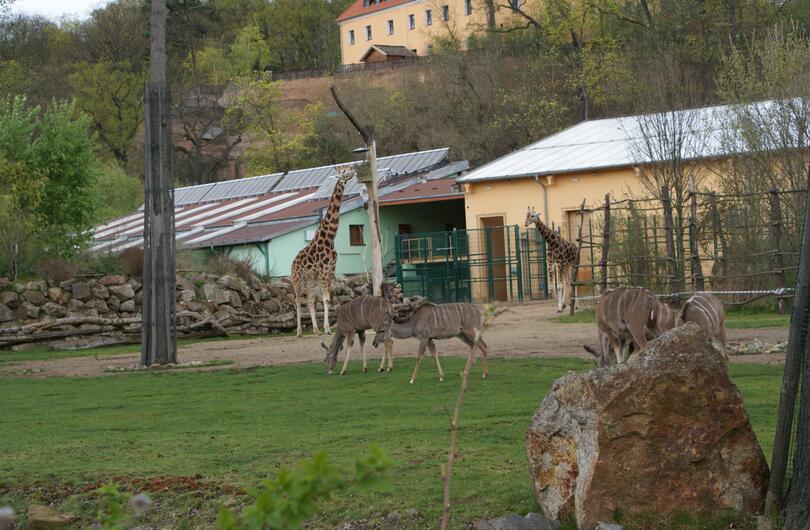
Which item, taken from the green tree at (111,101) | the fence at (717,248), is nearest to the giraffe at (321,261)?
the fence at (717,248)

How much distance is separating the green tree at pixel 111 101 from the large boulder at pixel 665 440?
69.9 m

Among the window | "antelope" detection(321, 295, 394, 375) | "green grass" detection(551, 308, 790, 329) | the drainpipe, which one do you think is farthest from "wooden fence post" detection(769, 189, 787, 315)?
the window

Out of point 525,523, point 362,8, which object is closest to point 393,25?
point 362,8

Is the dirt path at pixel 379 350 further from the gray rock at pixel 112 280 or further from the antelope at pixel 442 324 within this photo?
the gray rock at pixel 112 280

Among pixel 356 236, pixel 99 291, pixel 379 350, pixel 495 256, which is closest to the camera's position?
pixel 379 350

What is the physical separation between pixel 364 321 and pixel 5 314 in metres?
14.1

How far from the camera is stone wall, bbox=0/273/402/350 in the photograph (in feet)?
92.2

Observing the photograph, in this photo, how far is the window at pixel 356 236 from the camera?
4244cm

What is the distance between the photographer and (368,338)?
24375 mm

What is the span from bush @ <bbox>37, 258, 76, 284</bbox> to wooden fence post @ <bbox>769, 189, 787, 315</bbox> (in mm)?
17126

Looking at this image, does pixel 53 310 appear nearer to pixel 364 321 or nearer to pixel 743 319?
pixel 364 321

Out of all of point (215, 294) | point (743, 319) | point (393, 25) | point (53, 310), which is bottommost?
point (743, 319)

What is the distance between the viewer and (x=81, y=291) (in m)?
29.6

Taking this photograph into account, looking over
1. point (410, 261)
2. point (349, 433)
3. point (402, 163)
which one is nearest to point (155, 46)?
point (349, 433)
